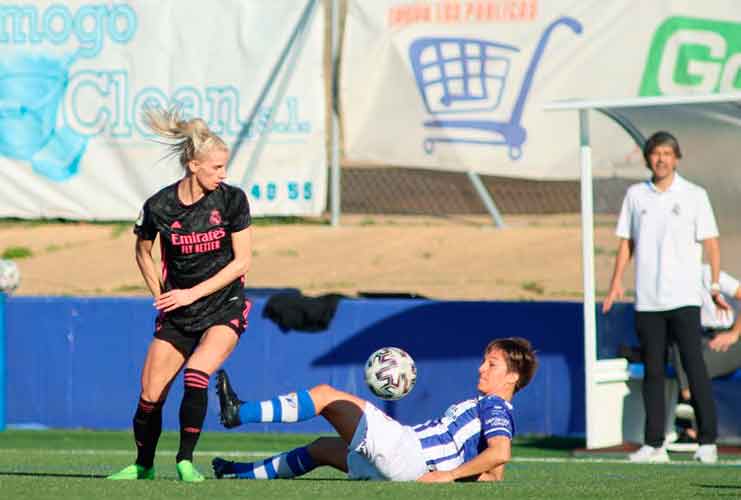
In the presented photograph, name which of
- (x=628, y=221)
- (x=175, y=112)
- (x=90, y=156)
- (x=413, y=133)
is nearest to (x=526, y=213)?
(x=413, y=133)

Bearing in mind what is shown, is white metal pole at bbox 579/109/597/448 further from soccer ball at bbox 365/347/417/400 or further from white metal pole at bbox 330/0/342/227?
soccer ball at bbox 365/347/417/400

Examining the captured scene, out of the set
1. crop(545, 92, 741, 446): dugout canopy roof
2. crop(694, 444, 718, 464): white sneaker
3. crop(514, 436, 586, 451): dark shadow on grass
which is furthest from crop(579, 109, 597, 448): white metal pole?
crop(694, 444, 718, 464): white sneaker

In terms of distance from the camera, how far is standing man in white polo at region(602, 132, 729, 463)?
10.9 m

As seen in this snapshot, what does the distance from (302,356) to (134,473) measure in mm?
Answer: 4615

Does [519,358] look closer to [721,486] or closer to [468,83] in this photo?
[721,486]

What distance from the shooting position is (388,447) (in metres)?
7.79

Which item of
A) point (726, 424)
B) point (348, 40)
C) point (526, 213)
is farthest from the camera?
point (526, 213)

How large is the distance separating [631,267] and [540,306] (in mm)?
740

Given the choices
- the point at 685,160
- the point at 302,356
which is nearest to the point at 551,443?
the point at 302,356

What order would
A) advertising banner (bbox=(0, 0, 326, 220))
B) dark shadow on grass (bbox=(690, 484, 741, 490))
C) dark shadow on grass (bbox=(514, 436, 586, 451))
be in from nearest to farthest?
dark shadow on grass (bbox=(690, 484, 741, 490))
dark shadow on grass (bbox=(514, 436, 586, 451))
advertising banner (bbox=(0, 0, 326, 220))

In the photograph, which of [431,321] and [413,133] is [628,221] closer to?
[431,321]

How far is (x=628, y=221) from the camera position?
36.9ft

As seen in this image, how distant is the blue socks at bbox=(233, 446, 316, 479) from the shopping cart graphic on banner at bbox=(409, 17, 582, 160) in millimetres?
7059

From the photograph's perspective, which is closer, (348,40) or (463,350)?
(463,350)
